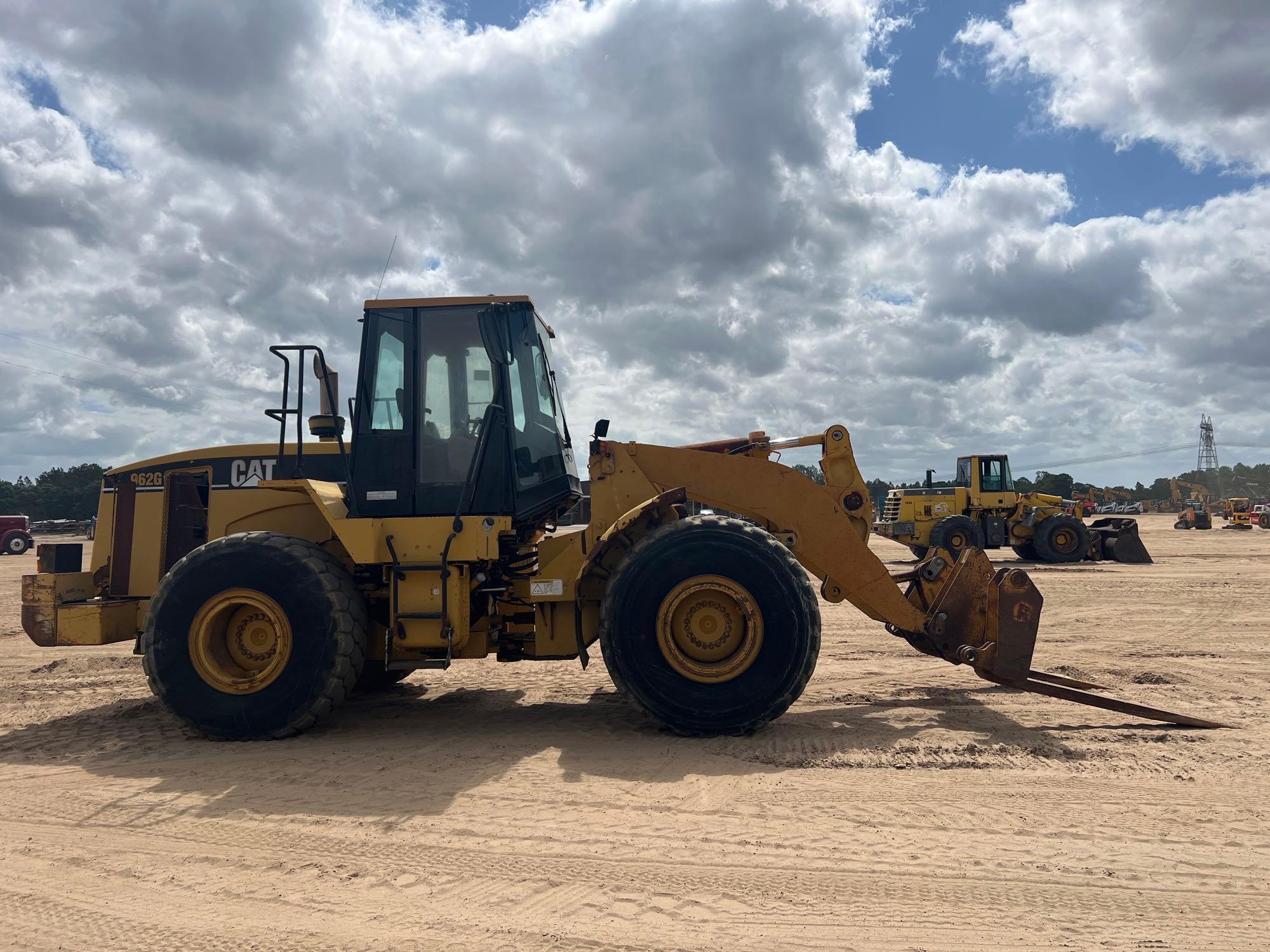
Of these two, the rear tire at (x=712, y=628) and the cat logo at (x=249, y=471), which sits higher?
the cat logo at (x=249, y=471)

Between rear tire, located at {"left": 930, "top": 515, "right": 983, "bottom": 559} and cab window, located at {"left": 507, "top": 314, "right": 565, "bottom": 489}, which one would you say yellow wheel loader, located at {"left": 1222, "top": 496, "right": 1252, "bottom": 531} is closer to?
rear tire, located at {"left": 930, "top": 515, "right": 983, "bottom": 559}

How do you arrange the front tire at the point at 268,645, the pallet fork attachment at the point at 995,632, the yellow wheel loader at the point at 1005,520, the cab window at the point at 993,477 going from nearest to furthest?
the front tire at the point at 268,645
the pallet fork attachment at the point at 995,632
the yellow wheel loader at the point at 1005,520
the cab window at the point at 993,477

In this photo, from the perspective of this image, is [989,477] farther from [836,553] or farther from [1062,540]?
[836,553]

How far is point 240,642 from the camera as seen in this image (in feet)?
17.6

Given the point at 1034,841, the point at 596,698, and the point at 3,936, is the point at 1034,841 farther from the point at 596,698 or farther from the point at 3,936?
the point at 3,936

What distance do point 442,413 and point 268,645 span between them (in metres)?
1.99

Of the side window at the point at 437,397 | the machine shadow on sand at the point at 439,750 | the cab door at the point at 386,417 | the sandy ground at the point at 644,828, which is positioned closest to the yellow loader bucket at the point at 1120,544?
the sandy ground at the point at 644,828

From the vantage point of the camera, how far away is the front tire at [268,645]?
517 centimetres

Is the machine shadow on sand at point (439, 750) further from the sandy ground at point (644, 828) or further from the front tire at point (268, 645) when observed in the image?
the front tire at point (268, 645)

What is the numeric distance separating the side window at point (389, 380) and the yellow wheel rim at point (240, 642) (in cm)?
147

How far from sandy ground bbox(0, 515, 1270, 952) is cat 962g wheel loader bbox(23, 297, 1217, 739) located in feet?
1.47

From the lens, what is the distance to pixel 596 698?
256 inches

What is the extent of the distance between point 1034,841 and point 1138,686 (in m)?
4.00

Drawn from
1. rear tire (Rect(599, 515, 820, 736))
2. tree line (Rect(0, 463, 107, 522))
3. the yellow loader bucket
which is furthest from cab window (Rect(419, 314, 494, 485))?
tree line (Rect(0, 463, 107, 522))
